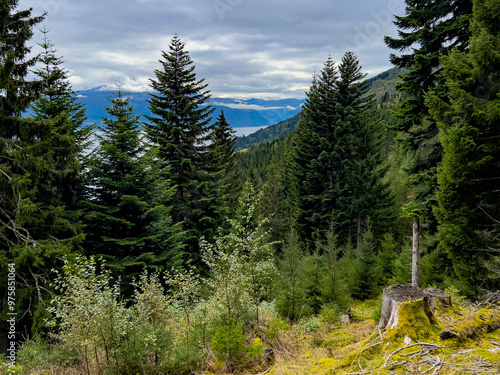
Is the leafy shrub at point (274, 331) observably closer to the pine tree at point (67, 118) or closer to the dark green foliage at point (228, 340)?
the dark green foliage at point (228, 340)

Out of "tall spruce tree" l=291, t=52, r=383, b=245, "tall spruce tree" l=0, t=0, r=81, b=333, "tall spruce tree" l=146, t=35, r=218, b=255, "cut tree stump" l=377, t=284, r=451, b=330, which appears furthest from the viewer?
"tall spruce tree" l=291, t=52, r=383, b=245

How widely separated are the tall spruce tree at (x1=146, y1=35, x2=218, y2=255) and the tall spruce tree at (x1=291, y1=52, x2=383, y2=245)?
8769 mm

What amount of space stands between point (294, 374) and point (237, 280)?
2.95 metres

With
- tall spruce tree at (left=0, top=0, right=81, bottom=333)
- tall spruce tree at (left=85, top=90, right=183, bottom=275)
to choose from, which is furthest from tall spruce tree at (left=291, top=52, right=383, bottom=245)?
tall spruce tree at (left=0, top=0, right=81, bottom=333)

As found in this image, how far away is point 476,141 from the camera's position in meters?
6.90

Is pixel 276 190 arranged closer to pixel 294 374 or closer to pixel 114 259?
pixel 114 259

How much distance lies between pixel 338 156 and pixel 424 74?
11.2 metres

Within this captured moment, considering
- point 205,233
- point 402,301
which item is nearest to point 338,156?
point 205,233

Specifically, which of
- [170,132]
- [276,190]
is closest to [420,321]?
[170,132]

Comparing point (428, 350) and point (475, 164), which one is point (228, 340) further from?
point (475, 164)

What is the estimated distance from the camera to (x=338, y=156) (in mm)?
21141

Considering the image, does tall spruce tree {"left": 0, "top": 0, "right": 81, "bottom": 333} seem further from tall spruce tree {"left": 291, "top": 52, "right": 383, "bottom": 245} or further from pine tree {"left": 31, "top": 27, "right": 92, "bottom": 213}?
tall spruce tree {"left": 291, "top": 52, "right": 383, "bottom": 245}

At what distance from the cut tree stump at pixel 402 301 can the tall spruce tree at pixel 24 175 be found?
9.48 m

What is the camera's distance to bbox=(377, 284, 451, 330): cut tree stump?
13.1 ft
